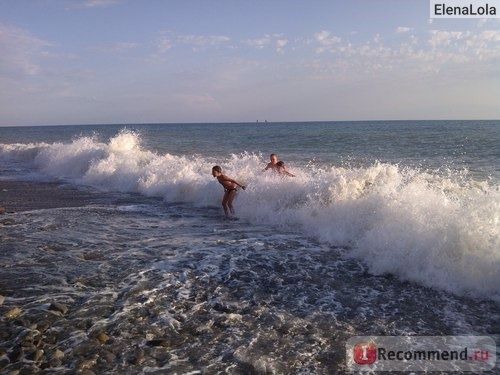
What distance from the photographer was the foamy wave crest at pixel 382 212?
708 cm

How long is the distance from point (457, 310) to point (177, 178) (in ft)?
40.5

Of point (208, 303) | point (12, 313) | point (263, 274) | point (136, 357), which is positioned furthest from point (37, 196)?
point (136, 357)

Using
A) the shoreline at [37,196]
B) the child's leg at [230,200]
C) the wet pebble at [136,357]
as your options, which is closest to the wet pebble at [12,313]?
the wet pebble at [136,357]

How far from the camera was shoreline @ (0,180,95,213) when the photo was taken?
1332cm

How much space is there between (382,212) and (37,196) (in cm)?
1254

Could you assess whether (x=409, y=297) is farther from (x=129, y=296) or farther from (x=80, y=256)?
(x=80, y=256)

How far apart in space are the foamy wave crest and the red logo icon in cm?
246

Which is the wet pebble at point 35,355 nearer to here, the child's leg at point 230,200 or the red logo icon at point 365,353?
the red logo icon at point 365,353

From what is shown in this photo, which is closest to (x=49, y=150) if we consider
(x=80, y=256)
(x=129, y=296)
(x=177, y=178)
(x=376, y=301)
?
(x=177, y=178)

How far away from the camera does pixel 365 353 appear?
484 centimetres

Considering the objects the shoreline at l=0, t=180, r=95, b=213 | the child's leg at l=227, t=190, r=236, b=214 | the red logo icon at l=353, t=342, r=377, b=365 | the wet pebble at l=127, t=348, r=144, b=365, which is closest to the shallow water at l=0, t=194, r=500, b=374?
the wet pebble at l=127, t=348, r=144, b=365

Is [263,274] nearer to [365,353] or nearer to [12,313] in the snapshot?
[365,353]

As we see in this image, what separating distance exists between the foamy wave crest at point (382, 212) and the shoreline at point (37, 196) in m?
2.26

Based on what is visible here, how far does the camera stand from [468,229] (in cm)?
740
